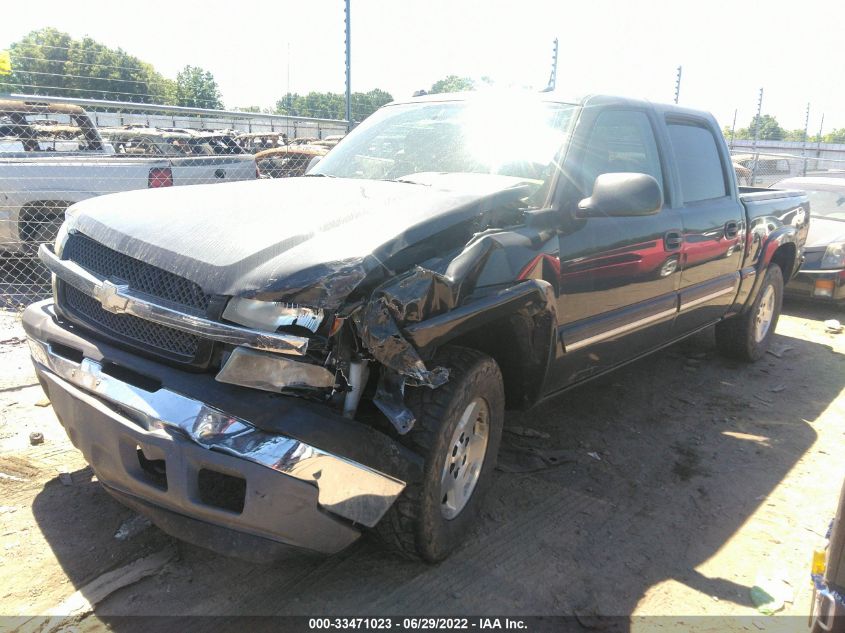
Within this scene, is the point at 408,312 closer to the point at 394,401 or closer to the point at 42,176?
the point at 394,401

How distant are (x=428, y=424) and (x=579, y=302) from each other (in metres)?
1.24

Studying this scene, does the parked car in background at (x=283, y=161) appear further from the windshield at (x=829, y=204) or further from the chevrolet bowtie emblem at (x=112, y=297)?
the chevrolet bowtie emblem at (x=112, y=297)

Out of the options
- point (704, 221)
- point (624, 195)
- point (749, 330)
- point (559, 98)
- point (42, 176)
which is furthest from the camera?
point (42, 176)

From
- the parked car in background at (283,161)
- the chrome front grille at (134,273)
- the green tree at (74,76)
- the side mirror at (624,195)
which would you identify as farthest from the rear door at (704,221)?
the parked car in background at (283,161)

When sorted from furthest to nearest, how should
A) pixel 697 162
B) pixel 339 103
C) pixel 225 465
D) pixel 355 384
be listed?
1. pixel 339 103
2. pixel 697 162
3. pixel 355 384
4. pixel 225 465

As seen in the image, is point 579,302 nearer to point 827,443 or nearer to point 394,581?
point 394,581

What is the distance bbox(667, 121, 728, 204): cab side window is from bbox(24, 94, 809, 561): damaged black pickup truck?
2.51 feet

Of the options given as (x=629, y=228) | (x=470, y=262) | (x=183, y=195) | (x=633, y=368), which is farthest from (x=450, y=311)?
(x=633, y=368)

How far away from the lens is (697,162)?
466 cm

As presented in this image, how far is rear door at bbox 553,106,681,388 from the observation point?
331 cm

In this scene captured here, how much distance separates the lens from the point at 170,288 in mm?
2396

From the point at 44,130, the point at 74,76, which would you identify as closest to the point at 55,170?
the point at 74,76

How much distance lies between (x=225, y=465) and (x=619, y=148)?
9.34ft

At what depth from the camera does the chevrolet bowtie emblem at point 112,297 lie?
2.42m
